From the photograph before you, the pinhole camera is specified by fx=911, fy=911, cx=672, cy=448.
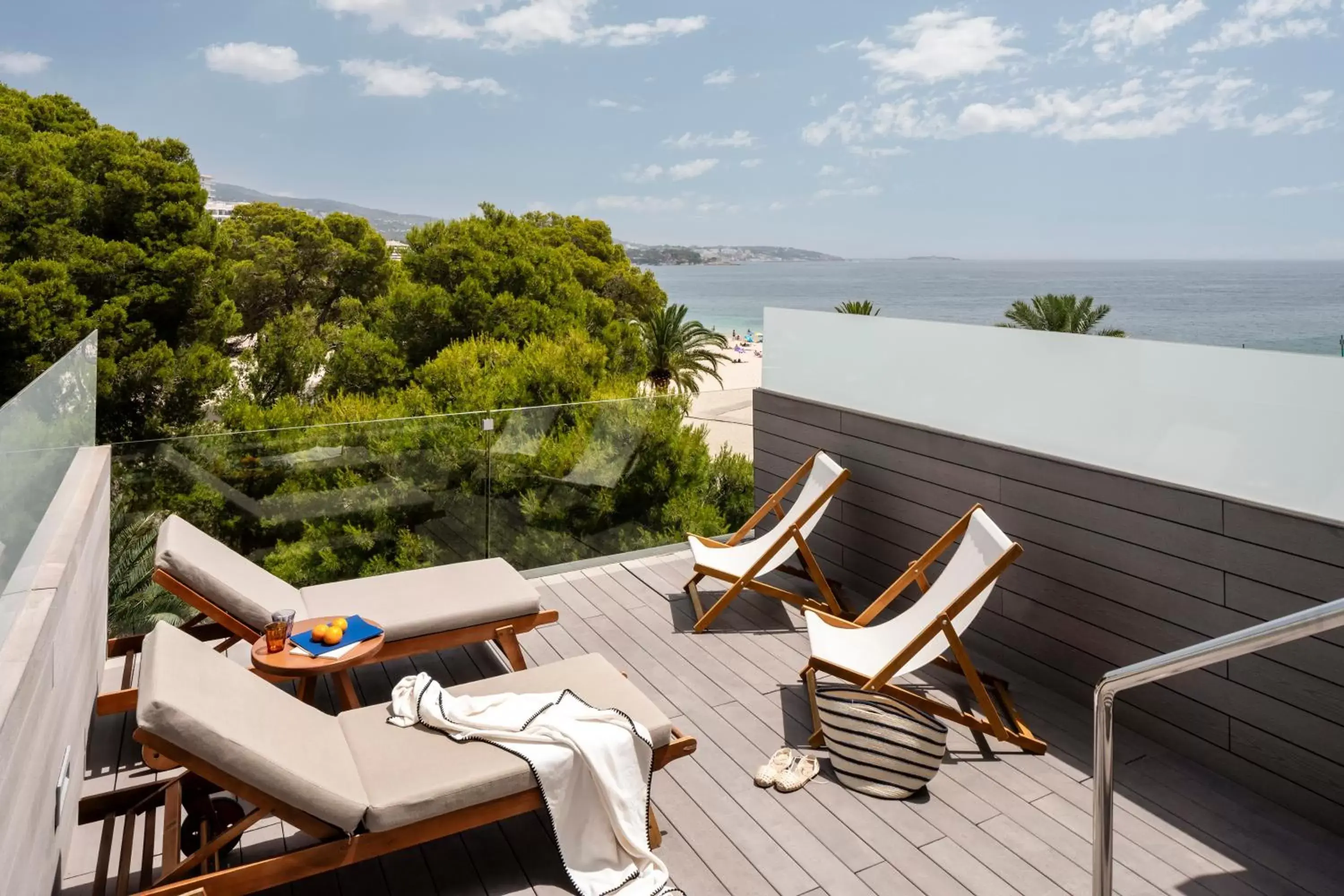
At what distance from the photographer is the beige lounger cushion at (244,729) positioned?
2309 mm

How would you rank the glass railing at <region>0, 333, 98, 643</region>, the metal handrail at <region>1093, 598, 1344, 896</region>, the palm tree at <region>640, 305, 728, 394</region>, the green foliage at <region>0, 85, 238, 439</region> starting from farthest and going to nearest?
1. the palm tree at <region>640, 305, 728, 394</region>
2. the green foliage at <region>0, 85, 238, 439</region>
3. the glass railing at <region>0, 333, 98, 643</region>
4. the metal handrail at <region>1093, 598, 1344, 896</region>

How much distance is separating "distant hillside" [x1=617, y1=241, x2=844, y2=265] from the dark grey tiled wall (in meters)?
59.5

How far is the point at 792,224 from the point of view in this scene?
221 feet

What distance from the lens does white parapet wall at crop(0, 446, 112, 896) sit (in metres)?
1.91

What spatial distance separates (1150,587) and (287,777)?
3148 mm

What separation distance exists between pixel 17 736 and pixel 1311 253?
260 ft

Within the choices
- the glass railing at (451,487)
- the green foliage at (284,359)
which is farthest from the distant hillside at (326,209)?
the glass railing at (451,487)

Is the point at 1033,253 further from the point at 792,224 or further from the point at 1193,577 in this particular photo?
the point at 1193,577

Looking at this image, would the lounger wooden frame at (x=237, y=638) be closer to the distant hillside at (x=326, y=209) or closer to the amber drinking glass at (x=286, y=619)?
the amber drinking glass at (x=286, y=619)

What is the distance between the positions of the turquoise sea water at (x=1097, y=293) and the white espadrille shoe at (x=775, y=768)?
34155 mm

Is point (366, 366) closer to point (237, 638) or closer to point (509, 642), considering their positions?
point (237, 638)

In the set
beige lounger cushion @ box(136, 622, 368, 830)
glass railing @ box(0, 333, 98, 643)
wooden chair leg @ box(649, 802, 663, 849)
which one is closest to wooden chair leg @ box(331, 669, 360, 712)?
beige lounger cushion @ box(136, 622, 368, 830)

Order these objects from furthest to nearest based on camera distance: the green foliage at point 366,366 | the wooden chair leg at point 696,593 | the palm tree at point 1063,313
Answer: the green foliage at point 366,366 < the palm tree at point 1063,313 < the wooden chair leg at point 696,593

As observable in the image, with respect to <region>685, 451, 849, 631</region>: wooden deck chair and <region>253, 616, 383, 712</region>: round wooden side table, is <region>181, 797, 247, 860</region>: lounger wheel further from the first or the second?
<region>685, 451, 849, 631</region>: wooden deck chair
